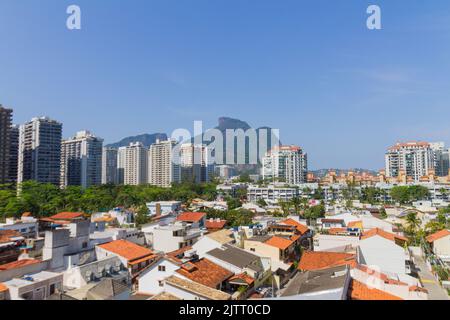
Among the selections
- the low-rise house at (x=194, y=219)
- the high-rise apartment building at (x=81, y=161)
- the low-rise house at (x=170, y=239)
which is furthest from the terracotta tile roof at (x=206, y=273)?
the high-rise apartment building at (x=81, y=161)

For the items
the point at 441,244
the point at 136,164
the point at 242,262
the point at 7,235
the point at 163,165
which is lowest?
the point at 441,244

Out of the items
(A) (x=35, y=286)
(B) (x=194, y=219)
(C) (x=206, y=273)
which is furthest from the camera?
(B) (x=194, y=219)

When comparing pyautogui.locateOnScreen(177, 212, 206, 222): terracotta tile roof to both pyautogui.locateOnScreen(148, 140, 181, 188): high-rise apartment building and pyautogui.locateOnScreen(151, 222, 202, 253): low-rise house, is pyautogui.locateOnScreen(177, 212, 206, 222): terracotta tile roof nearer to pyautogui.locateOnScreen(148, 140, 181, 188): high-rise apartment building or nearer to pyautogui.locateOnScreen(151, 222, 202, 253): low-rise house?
pyautogui.locateOnScreen(151, 222, 202, 253): low-rise house

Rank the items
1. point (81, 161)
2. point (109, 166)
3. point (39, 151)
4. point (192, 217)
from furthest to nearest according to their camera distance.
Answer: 1. point (109, 166)
2. point (81, 161)
3. point (39, 151)
4. point (192, 217)

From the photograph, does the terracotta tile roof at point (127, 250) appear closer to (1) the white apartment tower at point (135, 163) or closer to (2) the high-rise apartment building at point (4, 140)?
(2) the high-rise apartment building at point (4, 140)

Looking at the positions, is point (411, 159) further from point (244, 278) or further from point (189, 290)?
point (189, 290)

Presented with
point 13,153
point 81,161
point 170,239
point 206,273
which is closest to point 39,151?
point 13,153
